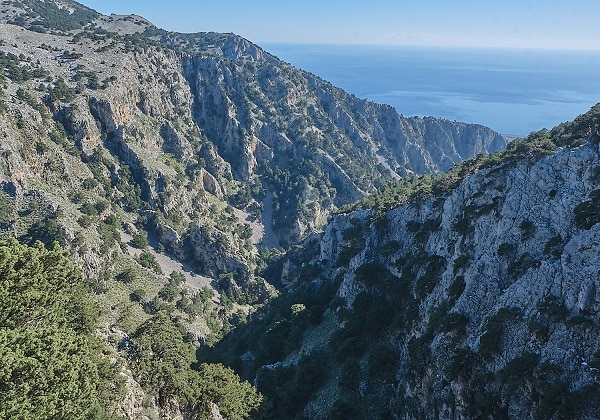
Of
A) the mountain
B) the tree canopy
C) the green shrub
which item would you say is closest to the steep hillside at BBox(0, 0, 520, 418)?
the green shrub

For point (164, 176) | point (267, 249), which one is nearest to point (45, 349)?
point (164, 176)

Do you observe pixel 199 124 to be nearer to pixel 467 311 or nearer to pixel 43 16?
pixel 43 16

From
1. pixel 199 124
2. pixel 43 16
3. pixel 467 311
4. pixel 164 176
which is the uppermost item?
pixel 43 16

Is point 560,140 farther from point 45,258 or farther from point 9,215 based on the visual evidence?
point 9,215

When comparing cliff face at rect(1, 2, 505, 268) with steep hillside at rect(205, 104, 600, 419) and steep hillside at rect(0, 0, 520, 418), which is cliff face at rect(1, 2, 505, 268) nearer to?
steep hillside at rect(0, 0, 520, 418)

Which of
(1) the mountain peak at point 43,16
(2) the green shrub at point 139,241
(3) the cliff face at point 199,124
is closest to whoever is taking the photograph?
(2) the green shrub at point 139,241

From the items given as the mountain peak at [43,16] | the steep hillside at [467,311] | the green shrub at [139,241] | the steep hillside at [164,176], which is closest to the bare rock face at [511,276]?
the steep hillside at [467,311]

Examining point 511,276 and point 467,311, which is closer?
point 511,276

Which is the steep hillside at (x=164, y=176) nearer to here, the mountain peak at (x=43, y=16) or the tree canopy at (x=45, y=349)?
the mountain peak at (x=43, y=16)

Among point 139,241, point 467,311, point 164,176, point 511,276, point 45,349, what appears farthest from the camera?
point 164,176
